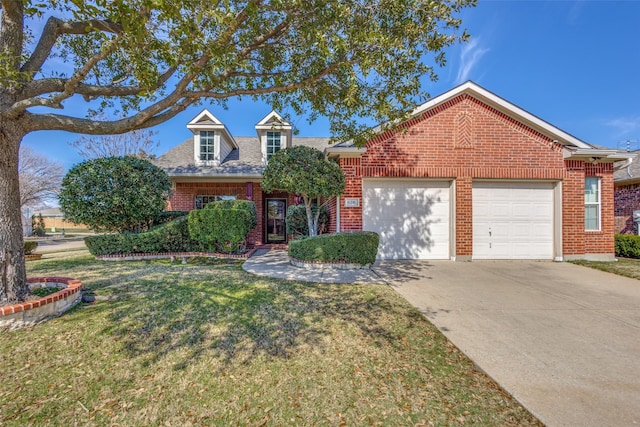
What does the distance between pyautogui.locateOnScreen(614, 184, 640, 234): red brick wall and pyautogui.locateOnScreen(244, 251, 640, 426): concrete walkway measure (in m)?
7.11

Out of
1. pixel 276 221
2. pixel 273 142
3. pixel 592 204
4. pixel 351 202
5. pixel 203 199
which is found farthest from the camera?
pixel 276 221

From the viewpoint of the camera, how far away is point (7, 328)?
348 cm

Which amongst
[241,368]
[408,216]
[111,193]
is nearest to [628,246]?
[408,216]

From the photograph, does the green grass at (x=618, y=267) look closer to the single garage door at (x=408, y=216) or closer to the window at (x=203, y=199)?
the single garage door at (x=408, y=216)

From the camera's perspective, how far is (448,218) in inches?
353

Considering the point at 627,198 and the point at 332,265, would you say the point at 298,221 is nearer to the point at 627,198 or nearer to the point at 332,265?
the point at 332,265

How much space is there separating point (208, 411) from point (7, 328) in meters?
3.32

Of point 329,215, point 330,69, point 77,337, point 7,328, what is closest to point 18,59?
point 7,328

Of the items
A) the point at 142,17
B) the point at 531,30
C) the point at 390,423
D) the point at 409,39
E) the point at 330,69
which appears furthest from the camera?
the point at 531,30

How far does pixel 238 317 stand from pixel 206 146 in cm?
1015

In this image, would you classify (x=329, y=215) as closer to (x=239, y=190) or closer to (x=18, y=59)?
(x=239, y=190)

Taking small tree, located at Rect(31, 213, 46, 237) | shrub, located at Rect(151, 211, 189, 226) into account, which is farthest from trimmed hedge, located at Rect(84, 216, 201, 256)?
small tree, located at Rect(31, 213, 46, 237)

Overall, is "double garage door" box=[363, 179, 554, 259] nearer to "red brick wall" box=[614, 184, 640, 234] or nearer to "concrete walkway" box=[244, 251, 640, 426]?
"concrete walkway" box=[244, 251, 640, 426]

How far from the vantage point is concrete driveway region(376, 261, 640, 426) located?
241cm
